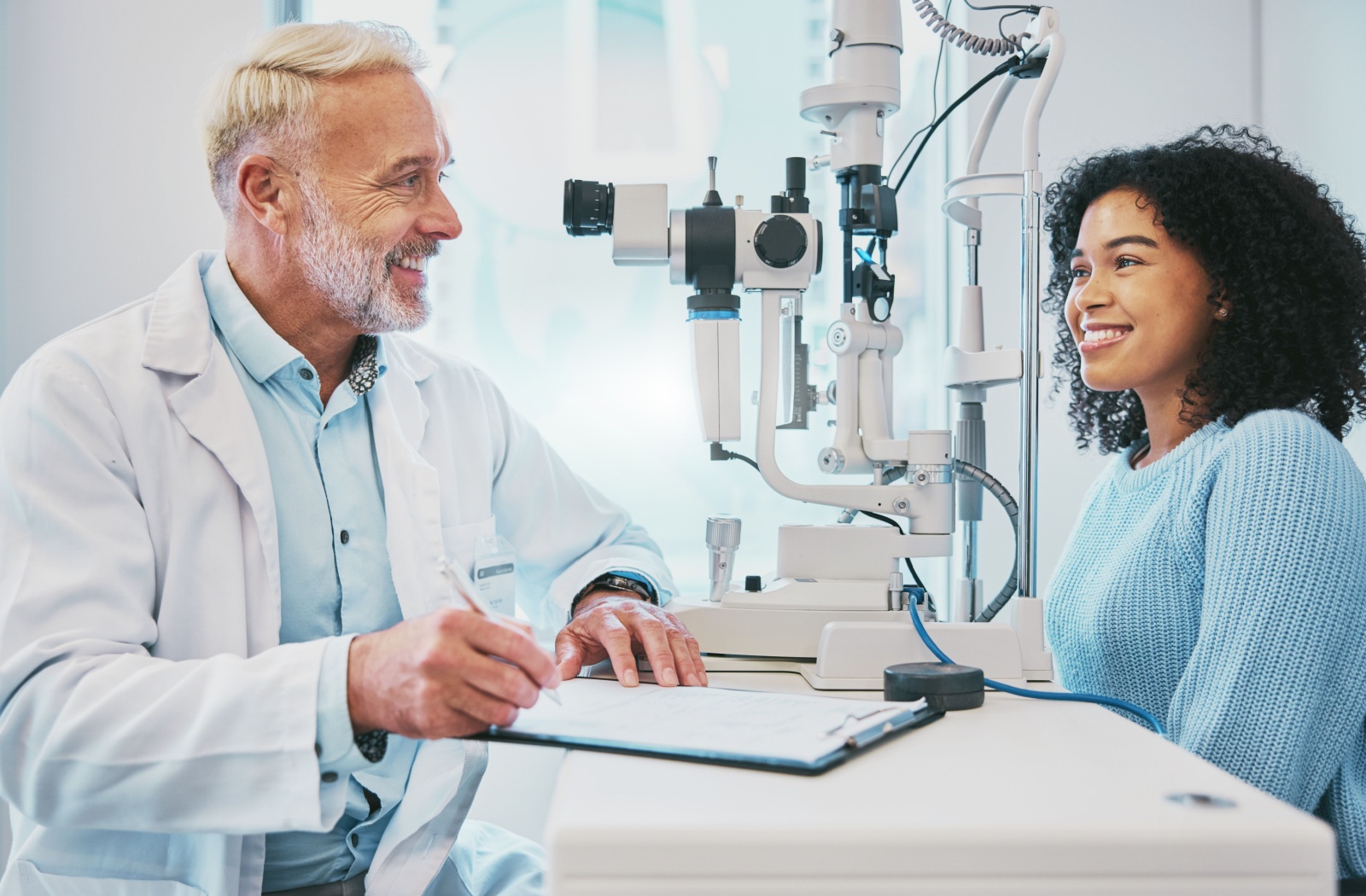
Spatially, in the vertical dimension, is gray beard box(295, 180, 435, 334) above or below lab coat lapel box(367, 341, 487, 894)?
above

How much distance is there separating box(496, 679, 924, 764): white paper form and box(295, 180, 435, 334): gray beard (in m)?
0.56

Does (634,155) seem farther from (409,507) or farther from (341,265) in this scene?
(409,507)

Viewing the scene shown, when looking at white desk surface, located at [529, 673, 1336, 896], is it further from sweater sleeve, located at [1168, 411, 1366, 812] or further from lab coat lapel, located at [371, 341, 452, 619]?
lab coat lapel, located at [371, 341, 452, 619]

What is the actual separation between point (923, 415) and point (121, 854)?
180cm

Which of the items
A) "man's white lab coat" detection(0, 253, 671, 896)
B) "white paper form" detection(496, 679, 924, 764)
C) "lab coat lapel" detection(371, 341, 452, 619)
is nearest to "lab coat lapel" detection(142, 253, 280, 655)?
"man's white lab coat" detection(0, 253, 671, 896)

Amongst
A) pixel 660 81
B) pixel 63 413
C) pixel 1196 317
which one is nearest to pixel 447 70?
pixel 660 81

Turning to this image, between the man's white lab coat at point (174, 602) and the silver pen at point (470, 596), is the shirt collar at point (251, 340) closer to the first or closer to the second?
the man's white lab coat at point (174, 602)

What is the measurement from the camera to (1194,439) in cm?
119

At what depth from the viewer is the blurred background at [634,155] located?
1972 mm

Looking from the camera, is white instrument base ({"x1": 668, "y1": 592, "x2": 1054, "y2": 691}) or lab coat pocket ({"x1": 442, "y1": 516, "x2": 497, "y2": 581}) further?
lab coat pocket ({"x1": 442, "y1": 516, "x2": 497, "y2": 581})

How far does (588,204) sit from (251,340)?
421 mm

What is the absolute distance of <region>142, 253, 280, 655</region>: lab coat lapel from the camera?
3.38 ft

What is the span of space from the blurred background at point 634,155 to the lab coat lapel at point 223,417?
1.05m

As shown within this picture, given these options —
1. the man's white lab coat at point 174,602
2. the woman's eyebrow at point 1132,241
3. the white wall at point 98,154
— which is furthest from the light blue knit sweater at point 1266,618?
the white wall at point 98,154
